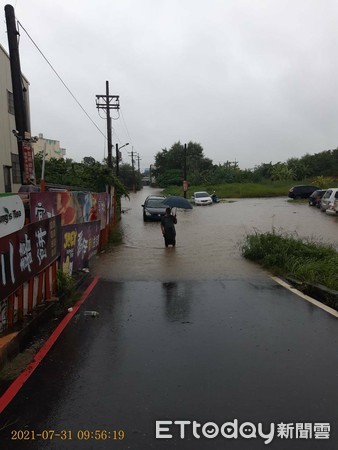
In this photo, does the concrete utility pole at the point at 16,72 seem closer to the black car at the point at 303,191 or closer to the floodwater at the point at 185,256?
the floodwater at the point at 185,256

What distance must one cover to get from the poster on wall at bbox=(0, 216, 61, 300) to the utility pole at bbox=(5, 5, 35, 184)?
427 centimetres

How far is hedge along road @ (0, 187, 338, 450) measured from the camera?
10.2 feet

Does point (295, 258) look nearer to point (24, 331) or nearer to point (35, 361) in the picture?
point (24, 331)

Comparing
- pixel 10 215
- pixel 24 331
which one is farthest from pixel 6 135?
pixel 24 331

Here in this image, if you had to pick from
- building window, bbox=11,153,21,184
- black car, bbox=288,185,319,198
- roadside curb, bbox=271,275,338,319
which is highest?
building window, bbox=11,153,21,184

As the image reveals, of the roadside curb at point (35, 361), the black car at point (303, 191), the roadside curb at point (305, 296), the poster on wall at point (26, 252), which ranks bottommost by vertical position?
the roadside curb at point (305, 296)

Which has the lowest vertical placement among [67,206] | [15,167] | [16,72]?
[67,206]

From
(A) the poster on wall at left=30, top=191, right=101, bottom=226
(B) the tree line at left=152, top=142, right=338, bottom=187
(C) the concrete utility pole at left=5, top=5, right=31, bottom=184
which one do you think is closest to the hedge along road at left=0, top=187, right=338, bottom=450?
(A) the poster on wall at left=30, top=191, right=101, bottom=226

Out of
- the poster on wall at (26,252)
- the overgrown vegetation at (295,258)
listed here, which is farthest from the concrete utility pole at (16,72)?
the overgrown vegetation at (295,258)

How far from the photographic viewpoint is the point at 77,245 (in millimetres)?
9242

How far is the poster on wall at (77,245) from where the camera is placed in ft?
26.6

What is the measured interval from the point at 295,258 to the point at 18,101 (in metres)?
8.10

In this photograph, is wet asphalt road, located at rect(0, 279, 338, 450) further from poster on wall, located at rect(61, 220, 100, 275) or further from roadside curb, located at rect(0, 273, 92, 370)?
poster on wall, located at rect(61, 220, 100, 275)

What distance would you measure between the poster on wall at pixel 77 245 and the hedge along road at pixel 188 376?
1.14 m
